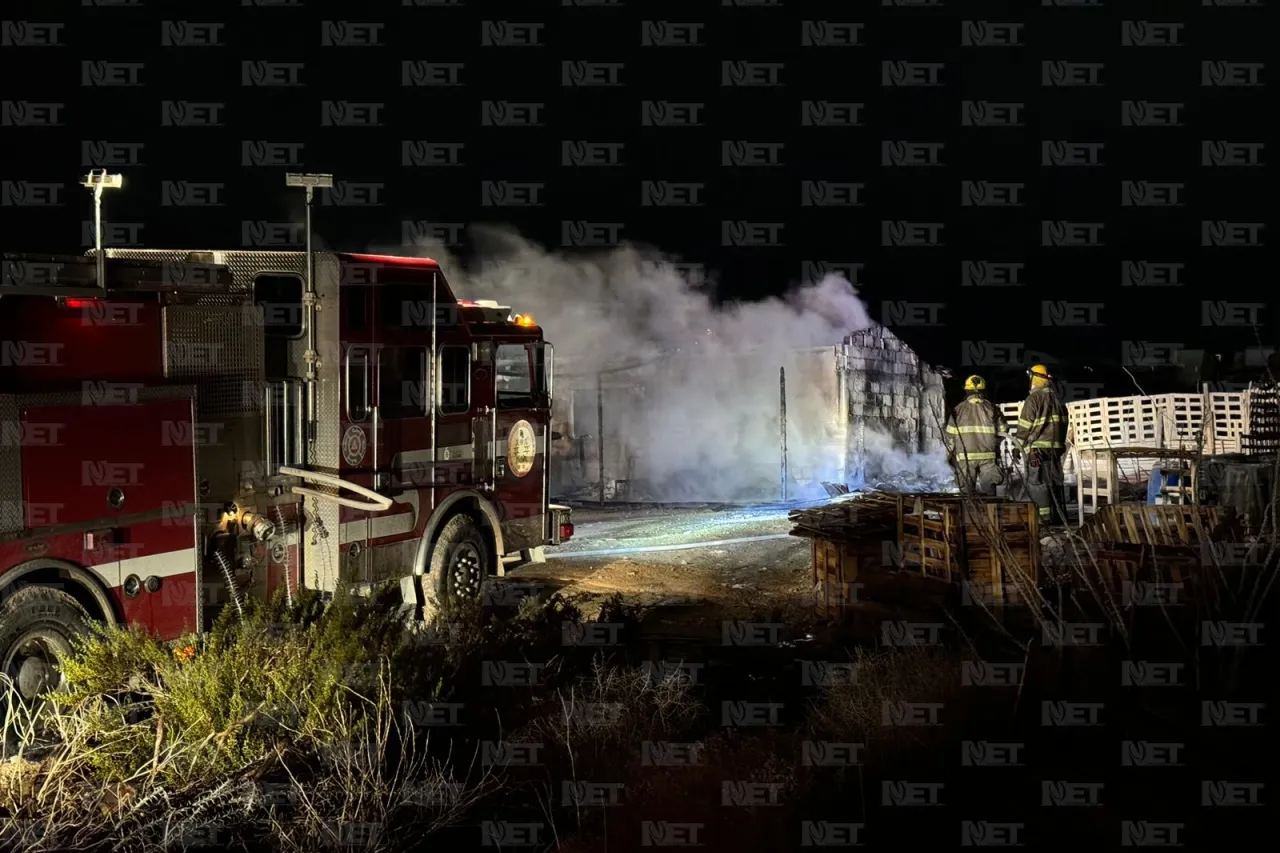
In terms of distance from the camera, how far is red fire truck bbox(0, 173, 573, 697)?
6496 mm

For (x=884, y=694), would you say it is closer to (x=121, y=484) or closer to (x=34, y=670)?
(x=121, y=484)

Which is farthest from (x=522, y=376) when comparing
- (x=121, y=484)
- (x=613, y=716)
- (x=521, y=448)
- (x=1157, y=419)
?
(x=1157, y=419)

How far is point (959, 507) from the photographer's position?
318 inches

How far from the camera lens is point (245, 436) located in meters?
8.02

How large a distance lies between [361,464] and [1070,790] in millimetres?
5690

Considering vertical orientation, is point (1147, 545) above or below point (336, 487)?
below

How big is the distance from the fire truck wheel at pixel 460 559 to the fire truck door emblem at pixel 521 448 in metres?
0.73

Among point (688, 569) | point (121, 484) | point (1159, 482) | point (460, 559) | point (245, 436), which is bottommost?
point (688, 569)

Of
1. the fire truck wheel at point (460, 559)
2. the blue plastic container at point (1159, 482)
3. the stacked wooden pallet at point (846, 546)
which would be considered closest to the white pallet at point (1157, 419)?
the blue plastic container at point (1159, 482)

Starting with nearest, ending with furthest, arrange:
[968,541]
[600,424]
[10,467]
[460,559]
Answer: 1. [10,467]
2. [968,541]
3. [460,559]
4. [600,424]

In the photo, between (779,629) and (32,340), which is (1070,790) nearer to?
(779,629)

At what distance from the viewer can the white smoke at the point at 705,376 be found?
63.0 ft

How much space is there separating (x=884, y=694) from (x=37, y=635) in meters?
4.85

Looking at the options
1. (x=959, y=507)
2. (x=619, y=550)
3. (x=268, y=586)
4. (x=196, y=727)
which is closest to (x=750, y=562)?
(x=619, y=550)
